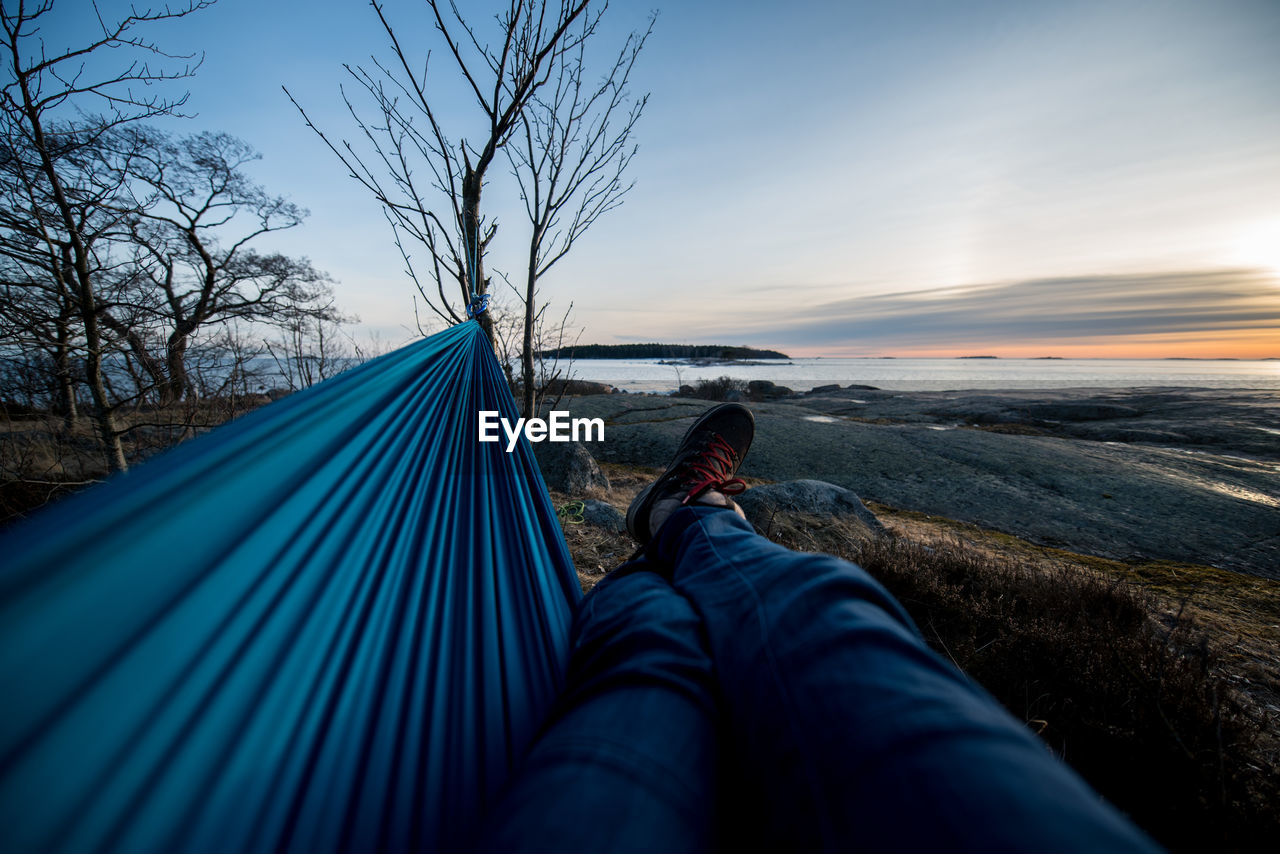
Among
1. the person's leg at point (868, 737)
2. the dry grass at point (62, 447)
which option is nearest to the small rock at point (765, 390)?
the dry grass at point (62, 447)

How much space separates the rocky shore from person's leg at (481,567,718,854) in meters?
2.55

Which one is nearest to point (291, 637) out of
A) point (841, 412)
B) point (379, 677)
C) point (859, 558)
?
point (379, 677)

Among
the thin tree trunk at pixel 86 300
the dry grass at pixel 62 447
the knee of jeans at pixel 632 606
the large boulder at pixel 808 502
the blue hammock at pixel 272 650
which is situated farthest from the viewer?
the dry grass at pixel 62 447

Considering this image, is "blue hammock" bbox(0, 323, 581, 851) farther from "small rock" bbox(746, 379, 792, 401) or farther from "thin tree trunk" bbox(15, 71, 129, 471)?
"small rock" bbox(746, 379, 792, 401)

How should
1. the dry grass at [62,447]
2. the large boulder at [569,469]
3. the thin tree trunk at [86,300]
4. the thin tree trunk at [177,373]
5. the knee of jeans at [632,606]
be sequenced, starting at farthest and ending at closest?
1. the large boulder at [569,469]
2. the dry grass at [62,447]
3. the thin tree trunk at [177,373]
4. the thin tree trunk at [86,300]
5. the knee of jeans at [632,606]

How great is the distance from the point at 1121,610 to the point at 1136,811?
792 millimetres

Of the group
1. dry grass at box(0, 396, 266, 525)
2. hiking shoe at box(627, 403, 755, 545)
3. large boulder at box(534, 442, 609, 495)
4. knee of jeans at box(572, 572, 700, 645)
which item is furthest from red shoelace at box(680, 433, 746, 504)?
dry grass at box(0, 396, 266, 525)

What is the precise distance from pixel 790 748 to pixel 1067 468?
394 centimetres

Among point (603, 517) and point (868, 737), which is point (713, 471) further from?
point (868, 737)

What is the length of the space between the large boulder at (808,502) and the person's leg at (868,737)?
66.1 inches

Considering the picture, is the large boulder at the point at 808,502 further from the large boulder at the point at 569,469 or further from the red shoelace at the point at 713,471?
the large boulder at the point at 569,469

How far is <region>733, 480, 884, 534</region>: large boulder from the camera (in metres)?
2.39

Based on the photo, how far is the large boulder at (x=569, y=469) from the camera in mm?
3170

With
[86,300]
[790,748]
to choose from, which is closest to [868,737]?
[790,748]
